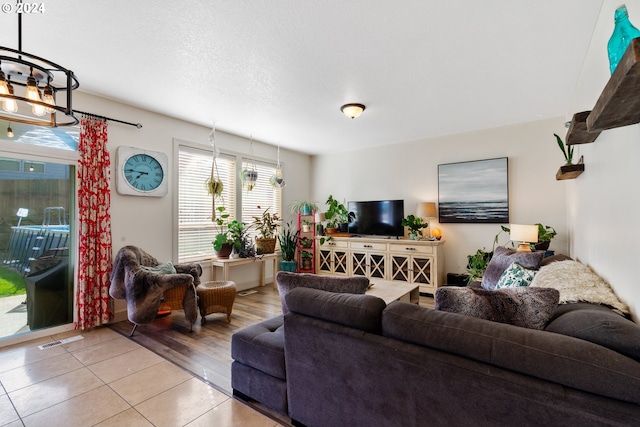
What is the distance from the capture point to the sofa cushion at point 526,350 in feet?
3.07

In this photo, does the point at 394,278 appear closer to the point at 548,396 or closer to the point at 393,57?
the point at 393,57

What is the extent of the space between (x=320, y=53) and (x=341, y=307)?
2.05m

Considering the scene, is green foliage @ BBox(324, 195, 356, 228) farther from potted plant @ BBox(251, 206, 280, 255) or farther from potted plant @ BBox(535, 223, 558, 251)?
potted plant @ BBox(535, 223, 558, 251)

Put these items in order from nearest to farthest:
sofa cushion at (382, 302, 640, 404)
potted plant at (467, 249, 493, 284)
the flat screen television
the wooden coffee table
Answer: sofa cushion at (382, 302, 640, 404) → the wooden coffee table → potted plant at (467, 249, 493, 284) → the flat screen television

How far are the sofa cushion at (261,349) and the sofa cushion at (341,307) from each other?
0.32 m

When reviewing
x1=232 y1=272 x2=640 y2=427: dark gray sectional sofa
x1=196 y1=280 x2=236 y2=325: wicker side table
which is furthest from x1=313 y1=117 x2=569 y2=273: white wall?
x1=196 y1=280 x2=236 y2=325: wicker side table

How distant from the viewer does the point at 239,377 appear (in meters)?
2.01

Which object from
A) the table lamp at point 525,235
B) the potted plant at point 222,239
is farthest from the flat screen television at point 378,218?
the potted plant at point 222,239

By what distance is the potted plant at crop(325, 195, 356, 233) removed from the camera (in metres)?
5.70

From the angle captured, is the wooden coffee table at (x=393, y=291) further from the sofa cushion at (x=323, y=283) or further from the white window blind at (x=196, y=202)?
the white window blind at (x=196, y=202)

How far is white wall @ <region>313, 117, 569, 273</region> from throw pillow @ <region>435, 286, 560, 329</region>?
3374mm

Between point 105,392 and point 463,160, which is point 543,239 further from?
point 105,392

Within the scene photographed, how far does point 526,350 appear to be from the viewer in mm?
1069

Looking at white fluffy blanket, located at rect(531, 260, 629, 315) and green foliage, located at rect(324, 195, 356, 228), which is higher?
green foliage, located at rect(324, 195, 356, 228)
